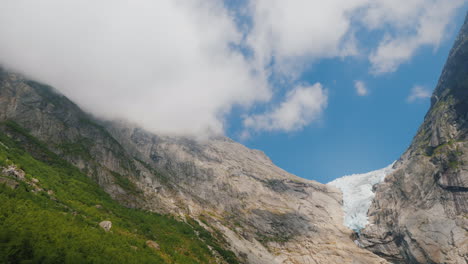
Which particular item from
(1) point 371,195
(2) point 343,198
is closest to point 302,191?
(2) point 343,198

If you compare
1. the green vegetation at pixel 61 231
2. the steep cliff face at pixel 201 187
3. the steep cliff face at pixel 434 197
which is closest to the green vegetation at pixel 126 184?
the steep cliff face at pixel 201 187

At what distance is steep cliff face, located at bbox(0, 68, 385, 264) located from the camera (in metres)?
71.6

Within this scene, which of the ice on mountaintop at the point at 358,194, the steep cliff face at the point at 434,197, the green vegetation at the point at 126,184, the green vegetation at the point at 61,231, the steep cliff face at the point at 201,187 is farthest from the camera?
the ice on mountaintop at the point at 358,194

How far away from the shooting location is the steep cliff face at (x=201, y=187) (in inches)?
2817

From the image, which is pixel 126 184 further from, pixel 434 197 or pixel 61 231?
pixel 434 197

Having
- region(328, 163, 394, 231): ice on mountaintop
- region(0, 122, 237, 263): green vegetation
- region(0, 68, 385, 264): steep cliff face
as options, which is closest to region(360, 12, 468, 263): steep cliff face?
region(328, 163, 394, 231): ice on mountaintop

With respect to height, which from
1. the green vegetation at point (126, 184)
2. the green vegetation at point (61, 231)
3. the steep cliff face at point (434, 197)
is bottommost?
the green vegetation at point (126, 184)

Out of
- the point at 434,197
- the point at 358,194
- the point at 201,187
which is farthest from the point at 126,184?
the point at 358,194

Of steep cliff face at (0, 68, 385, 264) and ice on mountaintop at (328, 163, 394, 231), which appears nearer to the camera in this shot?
steep cliff face at (0, 68, 385, 264)

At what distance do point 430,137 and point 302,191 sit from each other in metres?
68.6

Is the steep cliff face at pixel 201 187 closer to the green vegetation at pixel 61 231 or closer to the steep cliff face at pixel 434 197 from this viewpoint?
the steep cliff face at pixel 434 197

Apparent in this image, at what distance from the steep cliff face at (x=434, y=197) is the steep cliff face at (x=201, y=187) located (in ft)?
43.1

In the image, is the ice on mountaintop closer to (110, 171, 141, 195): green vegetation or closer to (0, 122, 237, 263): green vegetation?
(110, 171, 141, 195): green vegetation

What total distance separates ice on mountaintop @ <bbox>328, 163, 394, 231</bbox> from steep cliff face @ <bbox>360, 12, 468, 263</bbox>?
7899 millimetres
